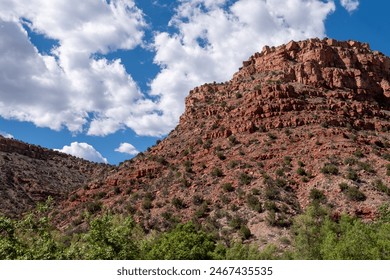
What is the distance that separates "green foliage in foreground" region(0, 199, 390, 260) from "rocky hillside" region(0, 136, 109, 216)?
36.0 metres

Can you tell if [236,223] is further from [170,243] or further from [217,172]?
Answer: [170,243]

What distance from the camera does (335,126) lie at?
49281mm

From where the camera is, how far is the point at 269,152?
45.6m

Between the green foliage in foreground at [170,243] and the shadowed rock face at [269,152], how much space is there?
398 centimetres

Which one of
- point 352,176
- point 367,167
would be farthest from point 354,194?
point 367,167

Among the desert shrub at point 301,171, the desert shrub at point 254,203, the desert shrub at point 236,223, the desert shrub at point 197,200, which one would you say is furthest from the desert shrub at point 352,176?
the desert shrub at point 197,200

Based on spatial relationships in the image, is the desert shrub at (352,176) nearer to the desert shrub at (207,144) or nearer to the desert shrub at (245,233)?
the desert shrub at (245,233)

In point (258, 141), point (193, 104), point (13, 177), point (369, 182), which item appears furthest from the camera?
point (13, 177)

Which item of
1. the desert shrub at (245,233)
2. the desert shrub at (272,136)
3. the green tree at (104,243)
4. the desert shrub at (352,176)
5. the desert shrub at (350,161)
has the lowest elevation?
the green tree at (104,243)

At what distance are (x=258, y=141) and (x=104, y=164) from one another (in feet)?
180

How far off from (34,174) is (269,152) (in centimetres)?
4869

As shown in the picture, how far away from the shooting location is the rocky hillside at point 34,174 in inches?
2578
